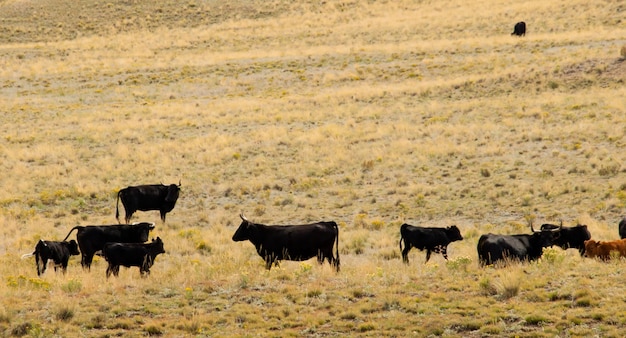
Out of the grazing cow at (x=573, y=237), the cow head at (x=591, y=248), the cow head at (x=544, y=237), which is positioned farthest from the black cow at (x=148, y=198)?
the cow head at (x=591, y=248)

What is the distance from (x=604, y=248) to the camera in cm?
1725

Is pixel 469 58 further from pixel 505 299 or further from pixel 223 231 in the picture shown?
pixel 505 299

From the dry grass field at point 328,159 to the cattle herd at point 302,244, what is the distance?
1.49 feet

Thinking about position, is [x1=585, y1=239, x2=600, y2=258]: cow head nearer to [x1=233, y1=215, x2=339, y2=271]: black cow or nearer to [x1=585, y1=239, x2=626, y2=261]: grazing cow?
[x1=585, y1=239, x2=626, y2=261]: grazing cow

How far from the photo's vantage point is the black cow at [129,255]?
17.2m

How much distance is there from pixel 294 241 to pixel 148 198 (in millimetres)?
9669

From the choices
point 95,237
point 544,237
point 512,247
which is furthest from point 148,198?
point 544,237

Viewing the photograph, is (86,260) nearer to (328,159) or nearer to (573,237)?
(573,237)

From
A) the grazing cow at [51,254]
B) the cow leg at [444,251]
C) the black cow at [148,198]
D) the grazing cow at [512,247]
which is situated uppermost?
the black cow at [148,198]

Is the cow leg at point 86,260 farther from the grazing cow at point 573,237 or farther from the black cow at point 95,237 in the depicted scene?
the grazing cow at point 573,237

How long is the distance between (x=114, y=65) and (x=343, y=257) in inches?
1834

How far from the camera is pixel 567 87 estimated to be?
44438 mm

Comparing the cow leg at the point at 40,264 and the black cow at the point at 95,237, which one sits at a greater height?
the black cow at the point at 95,237

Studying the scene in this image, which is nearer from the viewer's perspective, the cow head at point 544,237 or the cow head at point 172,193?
the cow head at point 544,237
